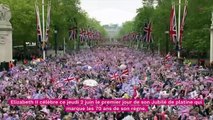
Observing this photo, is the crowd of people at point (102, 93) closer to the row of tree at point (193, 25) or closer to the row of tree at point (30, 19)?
the row of tree at point (193, 25)

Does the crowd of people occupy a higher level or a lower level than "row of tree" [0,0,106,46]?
lower

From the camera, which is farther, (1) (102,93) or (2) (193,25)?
(2) (193,25)

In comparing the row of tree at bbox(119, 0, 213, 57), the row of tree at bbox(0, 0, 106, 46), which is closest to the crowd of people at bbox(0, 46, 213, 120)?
the row of tree at bbox(119, 0, 213, 57)

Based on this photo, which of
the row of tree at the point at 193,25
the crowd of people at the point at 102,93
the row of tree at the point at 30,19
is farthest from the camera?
the row of tree at the point at 30,19

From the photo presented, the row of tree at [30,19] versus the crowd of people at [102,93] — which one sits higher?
the row of tree at [30,19]

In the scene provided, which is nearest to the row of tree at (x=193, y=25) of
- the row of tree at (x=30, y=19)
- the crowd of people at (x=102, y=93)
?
the row of tree at (x=30, y=19)

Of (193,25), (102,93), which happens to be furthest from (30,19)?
(102,93)

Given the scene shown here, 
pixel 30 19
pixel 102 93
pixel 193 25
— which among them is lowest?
pixel 102 93

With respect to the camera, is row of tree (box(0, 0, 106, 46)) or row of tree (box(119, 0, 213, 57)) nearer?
row of tree (box(119, 0, 213, 57))

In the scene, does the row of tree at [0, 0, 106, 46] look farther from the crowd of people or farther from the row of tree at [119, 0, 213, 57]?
the crowd of people

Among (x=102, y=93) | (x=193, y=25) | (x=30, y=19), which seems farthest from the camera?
(x=30, y=19)

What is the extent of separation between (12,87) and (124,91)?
6075mm

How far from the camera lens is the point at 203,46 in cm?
5172

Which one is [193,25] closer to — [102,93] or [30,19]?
[30,19]
